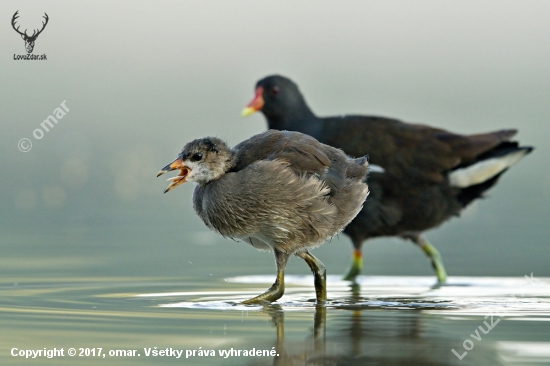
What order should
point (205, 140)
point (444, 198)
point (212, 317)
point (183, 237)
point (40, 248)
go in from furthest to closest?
point (183, 237) → point (40, 248) → point (444, 198) → point (205, 140) → point (212, 317)

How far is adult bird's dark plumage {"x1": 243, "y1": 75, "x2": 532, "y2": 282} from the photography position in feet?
35.9

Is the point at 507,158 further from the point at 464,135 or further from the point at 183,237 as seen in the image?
the point at 183,237

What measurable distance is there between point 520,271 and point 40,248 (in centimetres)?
614

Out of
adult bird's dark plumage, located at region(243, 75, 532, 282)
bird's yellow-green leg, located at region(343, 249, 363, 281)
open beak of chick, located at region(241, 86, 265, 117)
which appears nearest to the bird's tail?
adult bird's dark plumage, located at region(243, 75, 532, 282)

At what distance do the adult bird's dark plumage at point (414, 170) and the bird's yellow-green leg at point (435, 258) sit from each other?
0.04 ft

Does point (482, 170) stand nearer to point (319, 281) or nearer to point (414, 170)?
point (414, 170)

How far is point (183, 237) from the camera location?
15617 mm

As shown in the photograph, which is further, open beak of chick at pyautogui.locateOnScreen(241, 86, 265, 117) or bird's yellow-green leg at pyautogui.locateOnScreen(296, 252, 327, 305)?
open beak of chick at pyautogui.locateOnScreen(241, 86, 265, 117)

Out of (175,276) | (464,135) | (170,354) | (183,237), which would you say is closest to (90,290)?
(175,276)

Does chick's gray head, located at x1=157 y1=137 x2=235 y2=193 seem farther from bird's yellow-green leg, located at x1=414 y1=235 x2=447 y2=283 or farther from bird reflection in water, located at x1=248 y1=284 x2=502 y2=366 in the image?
bird's yellow-green leg, located at x1=414 y1=235 x2=447 y2=283

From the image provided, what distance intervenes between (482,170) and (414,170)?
2.78ft

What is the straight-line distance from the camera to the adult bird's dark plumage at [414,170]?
1094 centimetres

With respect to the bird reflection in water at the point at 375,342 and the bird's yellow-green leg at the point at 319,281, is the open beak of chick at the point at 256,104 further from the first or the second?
the bird reflection in water at the point at 375,342

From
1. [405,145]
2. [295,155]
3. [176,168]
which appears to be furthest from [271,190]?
[405,145]
